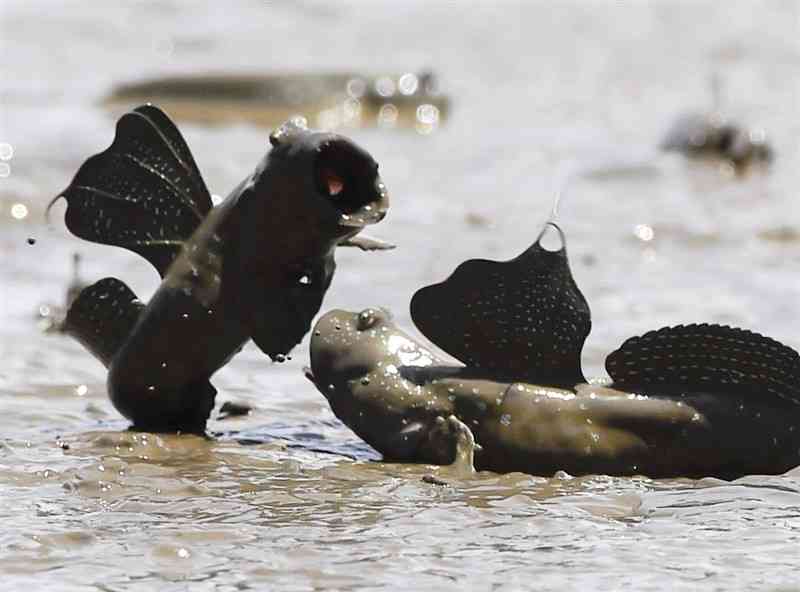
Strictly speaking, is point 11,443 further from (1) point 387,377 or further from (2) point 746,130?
(2) point 746,130

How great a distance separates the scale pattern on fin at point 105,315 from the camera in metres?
4.34

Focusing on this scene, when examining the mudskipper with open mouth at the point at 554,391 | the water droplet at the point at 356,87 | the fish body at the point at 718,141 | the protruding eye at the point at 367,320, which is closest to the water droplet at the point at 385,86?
the water droplet at the point at 356,87

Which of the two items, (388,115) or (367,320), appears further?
(388,115)

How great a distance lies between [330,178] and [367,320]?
400mm

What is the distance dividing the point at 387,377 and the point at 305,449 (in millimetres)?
358

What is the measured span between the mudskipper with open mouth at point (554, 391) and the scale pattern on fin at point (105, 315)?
0.54 m

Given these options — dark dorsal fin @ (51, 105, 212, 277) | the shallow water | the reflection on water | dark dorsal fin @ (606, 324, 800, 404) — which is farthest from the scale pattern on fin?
the reflection on water

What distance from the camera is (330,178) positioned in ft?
13.0

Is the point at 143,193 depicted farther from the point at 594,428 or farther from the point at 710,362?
the point at 710,362

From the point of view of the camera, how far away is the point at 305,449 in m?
4.28

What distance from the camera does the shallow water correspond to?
3295mm

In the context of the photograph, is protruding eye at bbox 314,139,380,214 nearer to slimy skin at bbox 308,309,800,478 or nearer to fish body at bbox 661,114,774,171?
slimy skin at bbox 308,309,800,478

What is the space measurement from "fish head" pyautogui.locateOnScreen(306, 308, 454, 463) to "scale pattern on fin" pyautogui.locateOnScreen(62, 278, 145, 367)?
505 mm

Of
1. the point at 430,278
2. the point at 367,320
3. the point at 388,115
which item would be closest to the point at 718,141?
the point at 388,115
